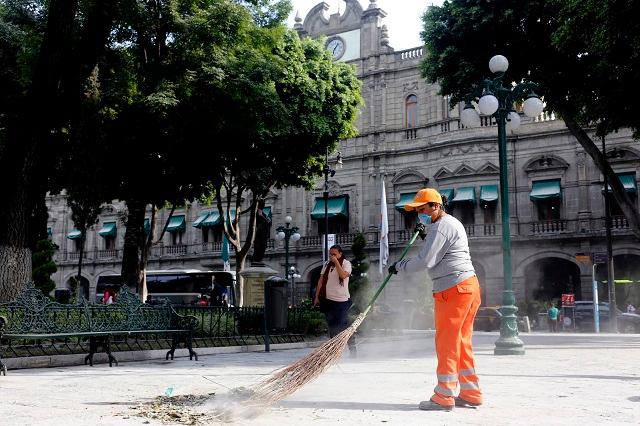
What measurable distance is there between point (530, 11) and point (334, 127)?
803 centimetres

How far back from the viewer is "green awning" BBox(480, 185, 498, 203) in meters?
33.3

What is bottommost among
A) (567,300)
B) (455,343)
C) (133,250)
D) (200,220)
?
(455,343)

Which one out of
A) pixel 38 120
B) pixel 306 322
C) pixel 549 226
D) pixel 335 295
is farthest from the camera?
pixel 549 226

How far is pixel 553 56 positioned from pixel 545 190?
1479cm

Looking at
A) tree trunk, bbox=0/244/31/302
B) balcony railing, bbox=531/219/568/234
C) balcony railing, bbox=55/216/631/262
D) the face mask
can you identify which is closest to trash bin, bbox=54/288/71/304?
balcony railing, bbox=55/216/631/262

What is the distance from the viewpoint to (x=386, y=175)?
38000 mm

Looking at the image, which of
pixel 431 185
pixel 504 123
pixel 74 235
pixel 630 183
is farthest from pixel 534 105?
pixel 74 235

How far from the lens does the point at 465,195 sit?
3394 cm

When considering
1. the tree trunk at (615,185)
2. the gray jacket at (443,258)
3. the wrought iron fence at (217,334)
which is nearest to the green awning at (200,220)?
the wrought iron fence at (217,334)

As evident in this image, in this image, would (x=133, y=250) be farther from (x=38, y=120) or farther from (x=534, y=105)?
(x=534, y=105)

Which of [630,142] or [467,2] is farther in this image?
[630,142]

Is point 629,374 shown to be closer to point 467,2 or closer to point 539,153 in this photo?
point 467,2

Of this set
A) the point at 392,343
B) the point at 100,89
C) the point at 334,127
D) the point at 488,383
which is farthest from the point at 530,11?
the point at 488,383

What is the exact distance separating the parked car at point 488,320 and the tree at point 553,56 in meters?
12.3
